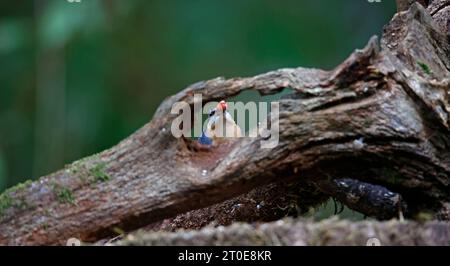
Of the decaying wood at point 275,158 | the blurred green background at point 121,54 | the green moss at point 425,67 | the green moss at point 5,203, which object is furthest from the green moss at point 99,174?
the blurred green background at point 121,54

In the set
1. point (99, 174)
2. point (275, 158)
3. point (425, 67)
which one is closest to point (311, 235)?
point (275, 158)

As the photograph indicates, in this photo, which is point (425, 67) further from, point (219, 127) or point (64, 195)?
point (64, 195)

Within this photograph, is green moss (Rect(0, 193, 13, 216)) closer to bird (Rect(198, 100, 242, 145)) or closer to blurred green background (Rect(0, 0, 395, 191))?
bird (Rect(198, 100, 242, 145))

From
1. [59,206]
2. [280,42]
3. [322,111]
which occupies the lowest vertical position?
[59,206]

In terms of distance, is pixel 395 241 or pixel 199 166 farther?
pixel 199 166

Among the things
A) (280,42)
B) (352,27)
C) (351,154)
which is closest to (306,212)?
(351,154)

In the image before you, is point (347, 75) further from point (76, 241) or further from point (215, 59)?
point (215, 59)
